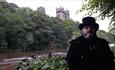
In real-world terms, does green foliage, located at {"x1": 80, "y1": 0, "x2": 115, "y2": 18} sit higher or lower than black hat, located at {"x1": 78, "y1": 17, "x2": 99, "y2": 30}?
higher

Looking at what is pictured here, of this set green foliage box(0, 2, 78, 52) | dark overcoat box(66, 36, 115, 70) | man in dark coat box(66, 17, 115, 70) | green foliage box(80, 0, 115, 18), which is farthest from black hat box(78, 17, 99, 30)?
green foliage box(0, 2, 78, 52)

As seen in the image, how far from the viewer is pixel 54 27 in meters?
71.8

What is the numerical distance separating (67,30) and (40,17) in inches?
887

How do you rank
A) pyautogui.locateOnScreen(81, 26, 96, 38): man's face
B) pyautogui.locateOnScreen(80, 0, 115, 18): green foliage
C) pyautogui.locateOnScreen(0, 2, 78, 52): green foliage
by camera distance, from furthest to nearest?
1. pyautogui.locateOnScreen(0, 2, 78, 52): green foliage
2. pyautogui.locateOnScreen(80, 0, 115, 18): green foliage
3. pyautogui.locateOnScreen(81, 26, 96, 38): man's face

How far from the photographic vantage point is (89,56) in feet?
12.4

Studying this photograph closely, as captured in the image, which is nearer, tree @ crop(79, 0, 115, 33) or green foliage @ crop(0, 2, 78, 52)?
tree @ crop(79, 0, 115, 33)

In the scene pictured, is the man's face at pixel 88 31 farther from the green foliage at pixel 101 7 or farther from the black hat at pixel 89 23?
the green foliage at pixel 101 7

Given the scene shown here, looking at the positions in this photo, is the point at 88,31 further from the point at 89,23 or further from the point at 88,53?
the point at 88,53

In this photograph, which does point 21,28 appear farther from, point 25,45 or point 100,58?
point 100,58

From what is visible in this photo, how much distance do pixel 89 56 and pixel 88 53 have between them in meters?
0.04

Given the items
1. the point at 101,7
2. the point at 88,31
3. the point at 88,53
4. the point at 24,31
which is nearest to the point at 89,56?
the point at 88,53

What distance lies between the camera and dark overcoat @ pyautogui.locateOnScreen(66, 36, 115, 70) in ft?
12.4

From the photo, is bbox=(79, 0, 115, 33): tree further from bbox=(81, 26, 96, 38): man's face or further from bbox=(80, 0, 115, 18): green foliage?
bbox=(81, 26, 96, 38): man's face

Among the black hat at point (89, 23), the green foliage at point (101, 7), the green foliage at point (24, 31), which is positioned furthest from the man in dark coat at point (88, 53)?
the green foliage at point (24, 31)
